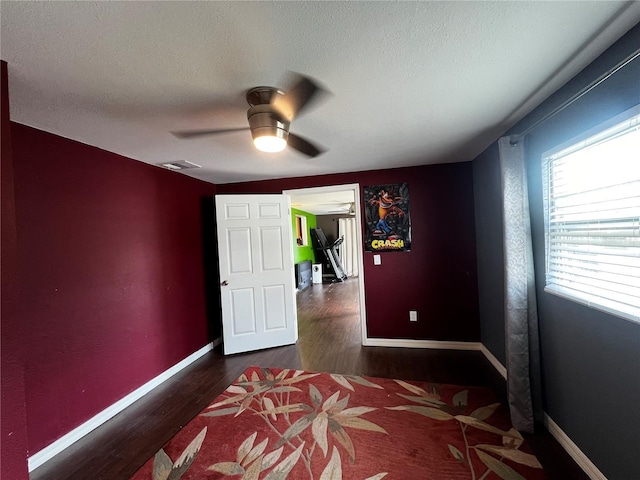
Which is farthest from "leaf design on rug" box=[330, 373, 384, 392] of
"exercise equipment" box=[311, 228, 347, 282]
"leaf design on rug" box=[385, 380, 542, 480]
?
"exercise equipment" box=[311, 228, 347, 282]

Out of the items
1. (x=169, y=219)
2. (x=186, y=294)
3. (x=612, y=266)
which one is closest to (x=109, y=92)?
(x=169, y=219)

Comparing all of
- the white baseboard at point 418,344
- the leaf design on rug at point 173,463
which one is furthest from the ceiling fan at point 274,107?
the white baseboard at point 418,344

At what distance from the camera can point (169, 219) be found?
2.85 metres

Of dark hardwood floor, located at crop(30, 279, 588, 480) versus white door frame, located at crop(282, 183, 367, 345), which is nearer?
dark hardwood floor, located at crop(30, 279, 588, 480)

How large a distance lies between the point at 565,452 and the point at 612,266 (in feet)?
4.00

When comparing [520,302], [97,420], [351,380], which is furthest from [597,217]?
[97,420]

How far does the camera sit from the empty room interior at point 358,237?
1083mm

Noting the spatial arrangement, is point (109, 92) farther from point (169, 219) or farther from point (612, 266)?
point (612, 266)

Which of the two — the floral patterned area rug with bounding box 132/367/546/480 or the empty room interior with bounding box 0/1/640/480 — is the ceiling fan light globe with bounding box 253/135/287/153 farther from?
the floral patterned area rug with bounding box 132/367/546/480

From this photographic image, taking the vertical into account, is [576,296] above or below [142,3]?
below

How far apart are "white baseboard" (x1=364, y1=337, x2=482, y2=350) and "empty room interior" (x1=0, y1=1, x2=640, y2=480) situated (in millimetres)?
35

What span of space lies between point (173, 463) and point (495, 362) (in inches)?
112

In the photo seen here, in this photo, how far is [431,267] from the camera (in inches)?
123

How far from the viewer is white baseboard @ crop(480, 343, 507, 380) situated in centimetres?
242
